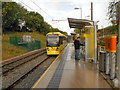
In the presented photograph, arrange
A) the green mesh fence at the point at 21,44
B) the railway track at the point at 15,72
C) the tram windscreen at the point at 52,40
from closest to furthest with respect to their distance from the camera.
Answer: the railway track at the point at 15,72 → the tram windscreen at the point at 52,40 → the green mesh fence at the point at 21,44

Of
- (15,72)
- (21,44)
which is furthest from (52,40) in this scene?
Answer: (21,44)

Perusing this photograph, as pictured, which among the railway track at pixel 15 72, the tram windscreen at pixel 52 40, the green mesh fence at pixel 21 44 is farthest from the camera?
the green mesh fence at pixel 21 44

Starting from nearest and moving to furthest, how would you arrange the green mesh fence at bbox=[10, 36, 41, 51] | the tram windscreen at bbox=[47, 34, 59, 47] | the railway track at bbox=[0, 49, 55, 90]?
the railway track at bbox=[0, 49, 55, 90] → the tram windscreen at bbox=[47, 34, 59, 47] → the green mesh fence at bbox=[10, 36, 41, 51]

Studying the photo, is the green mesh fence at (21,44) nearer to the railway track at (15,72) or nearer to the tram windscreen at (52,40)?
the tram windscreen at (52,40)

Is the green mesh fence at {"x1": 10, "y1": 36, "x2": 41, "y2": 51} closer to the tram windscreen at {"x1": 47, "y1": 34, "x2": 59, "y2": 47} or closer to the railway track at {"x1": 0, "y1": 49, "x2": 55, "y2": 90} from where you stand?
the tram windscreen at {"x1": 47, "y1": 34, "x2": 59, "y2": 47}

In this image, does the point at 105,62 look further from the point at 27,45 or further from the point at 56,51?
the point at 27,45

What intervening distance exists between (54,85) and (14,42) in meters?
17.3

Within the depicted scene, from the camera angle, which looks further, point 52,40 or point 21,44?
point 21,44

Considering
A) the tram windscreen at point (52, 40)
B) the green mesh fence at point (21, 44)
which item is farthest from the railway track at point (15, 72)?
the green mesh fence at point (21, 44)

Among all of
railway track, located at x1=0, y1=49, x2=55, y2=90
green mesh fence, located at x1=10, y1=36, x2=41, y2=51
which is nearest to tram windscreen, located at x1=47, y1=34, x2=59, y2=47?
railway track, located at x1=0, y1=49, x2=55, y2=90

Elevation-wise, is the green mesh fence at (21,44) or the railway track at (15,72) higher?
the green mesh fence at (21,44)

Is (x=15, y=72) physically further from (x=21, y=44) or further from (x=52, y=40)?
(x=21, y=44)

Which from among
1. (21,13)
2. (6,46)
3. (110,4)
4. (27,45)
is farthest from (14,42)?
(21,13)

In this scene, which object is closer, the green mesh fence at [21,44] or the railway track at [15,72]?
the railway track at [15,72]
